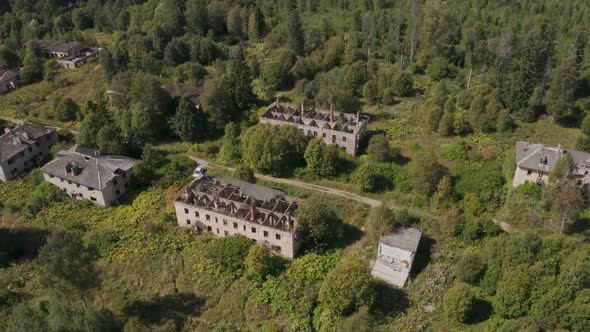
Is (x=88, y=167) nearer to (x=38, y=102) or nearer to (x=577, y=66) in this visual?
(x=38, y=102)

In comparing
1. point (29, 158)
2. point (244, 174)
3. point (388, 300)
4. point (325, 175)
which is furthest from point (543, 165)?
point (29, 158)

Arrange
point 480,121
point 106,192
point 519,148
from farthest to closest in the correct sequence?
point 480,121 < point 106,192 < point 519,148

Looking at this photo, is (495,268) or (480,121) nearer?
(495,268)

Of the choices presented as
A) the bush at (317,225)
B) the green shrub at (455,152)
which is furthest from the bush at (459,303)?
the green shrub at (455,152)

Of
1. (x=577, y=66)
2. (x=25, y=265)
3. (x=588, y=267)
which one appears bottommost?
→ (x=25, y=265)

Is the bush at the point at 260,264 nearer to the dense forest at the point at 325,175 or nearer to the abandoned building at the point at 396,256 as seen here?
the dense forest at the point at 325,175

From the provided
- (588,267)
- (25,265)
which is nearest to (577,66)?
(588,267)

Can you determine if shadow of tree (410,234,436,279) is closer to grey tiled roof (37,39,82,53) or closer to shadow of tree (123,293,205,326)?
shadow of tree (123,293,205,326)
